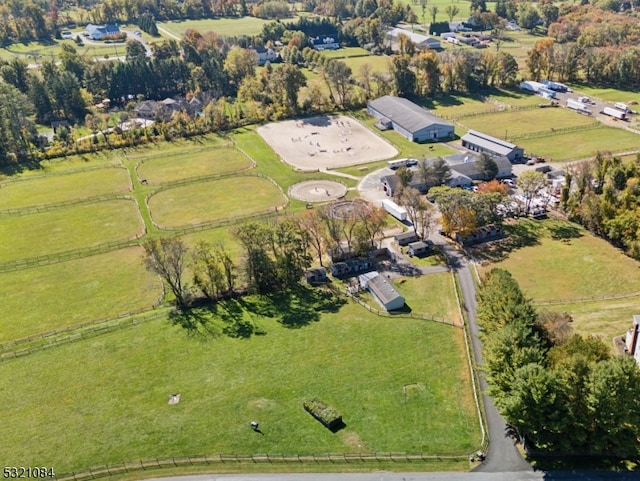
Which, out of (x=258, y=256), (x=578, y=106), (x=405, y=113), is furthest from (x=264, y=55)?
(x=258, y=256)

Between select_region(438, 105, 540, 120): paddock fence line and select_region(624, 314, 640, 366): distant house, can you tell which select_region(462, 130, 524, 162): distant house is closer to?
select_region(438, 105, 540, 120): paddock fence line

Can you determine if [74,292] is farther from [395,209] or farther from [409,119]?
[409,119]

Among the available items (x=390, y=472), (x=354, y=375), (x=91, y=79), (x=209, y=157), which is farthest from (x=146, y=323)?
(x=91, y=79)

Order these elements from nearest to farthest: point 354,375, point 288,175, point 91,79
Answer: point 354,375 < point 288,175 < point 91,79

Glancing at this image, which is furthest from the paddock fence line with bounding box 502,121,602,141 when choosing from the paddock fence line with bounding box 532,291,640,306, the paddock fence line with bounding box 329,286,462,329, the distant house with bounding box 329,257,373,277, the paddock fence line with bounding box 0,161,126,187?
the paddock fence line with bounding box 0,161,126,187

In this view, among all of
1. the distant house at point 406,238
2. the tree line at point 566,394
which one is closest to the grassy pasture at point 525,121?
the distant house at point 406,238

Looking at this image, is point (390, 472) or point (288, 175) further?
point (288, 175)

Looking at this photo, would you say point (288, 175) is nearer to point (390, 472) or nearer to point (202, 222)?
point (202, 222)

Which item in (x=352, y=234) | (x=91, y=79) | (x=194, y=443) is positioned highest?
(x=91, y=79)

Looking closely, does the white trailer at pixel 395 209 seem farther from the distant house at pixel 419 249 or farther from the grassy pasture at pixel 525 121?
the grassy pasture at pixel 525 121
